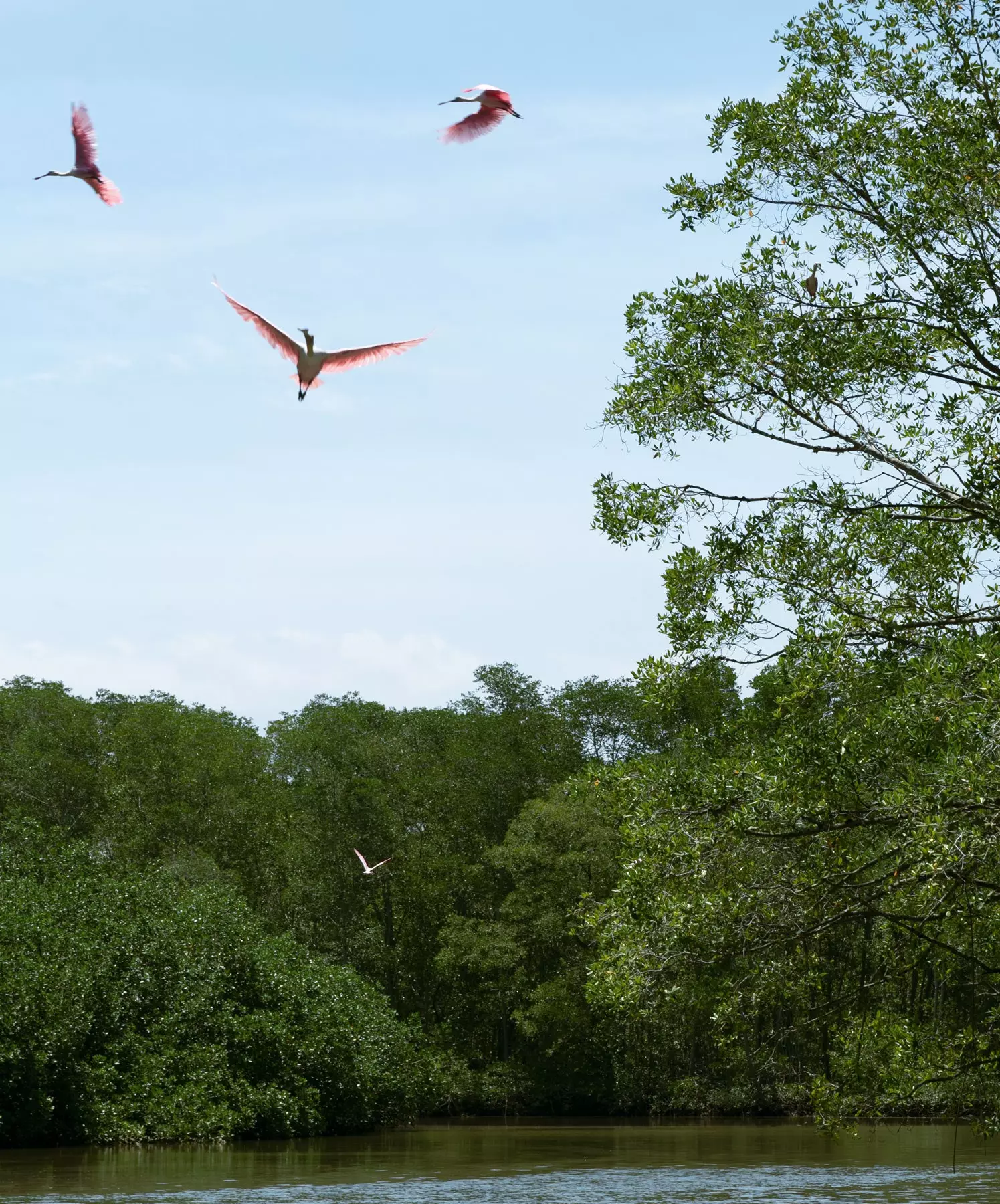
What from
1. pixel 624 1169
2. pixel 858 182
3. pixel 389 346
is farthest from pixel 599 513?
pixel 624 1169

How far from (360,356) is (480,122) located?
115 inches

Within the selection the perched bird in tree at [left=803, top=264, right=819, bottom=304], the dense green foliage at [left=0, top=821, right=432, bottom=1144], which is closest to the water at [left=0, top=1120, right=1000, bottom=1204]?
the dense green foliage at [left=0, top=821, right=432, bottom=1144]

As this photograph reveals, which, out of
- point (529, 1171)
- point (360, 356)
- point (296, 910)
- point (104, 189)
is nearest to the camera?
point (104, 189)

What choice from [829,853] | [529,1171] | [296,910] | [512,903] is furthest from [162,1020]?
[829,853]

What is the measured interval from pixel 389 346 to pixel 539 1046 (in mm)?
41858

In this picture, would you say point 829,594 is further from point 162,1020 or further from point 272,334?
point 162,1020

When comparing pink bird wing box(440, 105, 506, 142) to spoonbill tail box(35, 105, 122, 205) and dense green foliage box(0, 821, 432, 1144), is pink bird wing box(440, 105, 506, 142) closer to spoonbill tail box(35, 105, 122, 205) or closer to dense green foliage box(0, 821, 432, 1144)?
spoonbill tail box(35, 105, 122, 205)

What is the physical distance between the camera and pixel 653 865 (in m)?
12.3

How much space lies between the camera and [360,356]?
46.2ft

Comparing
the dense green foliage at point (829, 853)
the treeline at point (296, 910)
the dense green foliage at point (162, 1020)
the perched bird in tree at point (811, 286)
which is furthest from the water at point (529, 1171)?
the perched bird in tree at point (811, 286)

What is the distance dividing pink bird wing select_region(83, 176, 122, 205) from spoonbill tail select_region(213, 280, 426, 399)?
10.0 ft

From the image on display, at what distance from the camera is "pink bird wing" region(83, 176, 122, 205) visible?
10.7 m

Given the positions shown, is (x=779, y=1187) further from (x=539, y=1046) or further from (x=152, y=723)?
(x=152, y=723)

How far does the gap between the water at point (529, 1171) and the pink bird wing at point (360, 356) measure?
11750 millimetres
